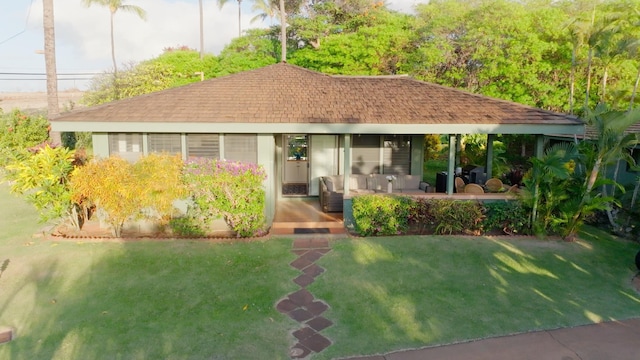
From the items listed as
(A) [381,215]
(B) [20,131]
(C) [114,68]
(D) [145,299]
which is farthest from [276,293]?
(C) [114,68]

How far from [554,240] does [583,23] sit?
8.31m

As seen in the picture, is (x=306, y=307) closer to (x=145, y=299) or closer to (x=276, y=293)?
(x=276, y=293)

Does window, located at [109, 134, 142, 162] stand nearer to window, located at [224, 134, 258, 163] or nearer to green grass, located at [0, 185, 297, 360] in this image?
window, located at [224, 134, 258, 163]

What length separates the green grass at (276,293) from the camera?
5336mm

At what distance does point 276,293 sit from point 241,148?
15.3 feet

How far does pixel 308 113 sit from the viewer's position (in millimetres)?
10125

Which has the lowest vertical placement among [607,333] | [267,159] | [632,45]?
[607,333]

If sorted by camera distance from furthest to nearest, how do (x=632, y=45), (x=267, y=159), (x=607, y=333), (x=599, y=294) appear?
(x=632, y=45)
(x=267, y=159)
(x=599, y=294)
(x=607, y=333)

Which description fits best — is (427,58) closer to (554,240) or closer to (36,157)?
(554,240)

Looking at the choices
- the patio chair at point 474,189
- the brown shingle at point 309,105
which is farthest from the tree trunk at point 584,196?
the patio chair at point 474,189

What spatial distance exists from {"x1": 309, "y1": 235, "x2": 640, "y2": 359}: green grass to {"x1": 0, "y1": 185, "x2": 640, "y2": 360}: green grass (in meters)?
0.03

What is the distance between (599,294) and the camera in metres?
6.88

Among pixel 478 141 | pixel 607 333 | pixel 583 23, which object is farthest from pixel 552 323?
pixel 478 141

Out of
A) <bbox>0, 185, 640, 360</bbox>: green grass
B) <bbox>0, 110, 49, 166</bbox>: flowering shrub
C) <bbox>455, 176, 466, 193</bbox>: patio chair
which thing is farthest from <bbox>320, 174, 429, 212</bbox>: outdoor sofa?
<bbox>0, 110, 49, 166</bbox>: flowering shrub
